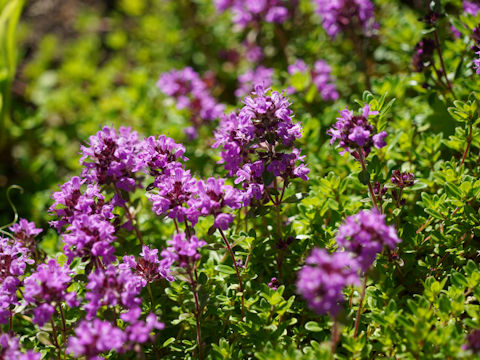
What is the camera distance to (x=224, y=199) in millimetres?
2000

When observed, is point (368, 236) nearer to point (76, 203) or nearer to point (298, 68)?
point (76, 203)

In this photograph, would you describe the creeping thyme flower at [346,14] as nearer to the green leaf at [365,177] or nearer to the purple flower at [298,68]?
the purple flower at [298,68]

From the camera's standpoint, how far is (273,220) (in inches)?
105

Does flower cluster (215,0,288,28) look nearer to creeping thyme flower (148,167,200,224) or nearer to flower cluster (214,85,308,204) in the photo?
flower cluster (214,85,308,204)

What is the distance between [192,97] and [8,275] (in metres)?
2.14

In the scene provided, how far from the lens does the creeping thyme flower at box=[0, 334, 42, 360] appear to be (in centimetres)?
174

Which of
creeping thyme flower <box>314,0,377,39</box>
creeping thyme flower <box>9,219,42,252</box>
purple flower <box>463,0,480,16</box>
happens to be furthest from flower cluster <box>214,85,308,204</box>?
purple flower <box>463,0,480,16</box>

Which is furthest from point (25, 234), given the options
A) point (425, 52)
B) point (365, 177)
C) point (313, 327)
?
point (425, 52)

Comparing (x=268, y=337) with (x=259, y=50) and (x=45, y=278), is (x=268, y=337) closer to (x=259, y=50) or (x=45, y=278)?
(x=45, y=278)

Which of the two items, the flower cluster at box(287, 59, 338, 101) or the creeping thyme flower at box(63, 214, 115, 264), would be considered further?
the flower cluster at box(287, 59, 338, 101)

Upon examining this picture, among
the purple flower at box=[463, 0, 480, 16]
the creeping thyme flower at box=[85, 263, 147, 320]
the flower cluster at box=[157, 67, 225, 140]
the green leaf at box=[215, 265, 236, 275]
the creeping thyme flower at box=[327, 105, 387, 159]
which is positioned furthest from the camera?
the flower cluster at box=[157, 67, 225, 140]

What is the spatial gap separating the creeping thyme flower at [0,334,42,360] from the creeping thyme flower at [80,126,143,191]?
0.71 metres

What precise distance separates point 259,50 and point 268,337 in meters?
2.86

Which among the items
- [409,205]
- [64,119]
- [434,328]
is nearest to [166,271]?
[434,328]
